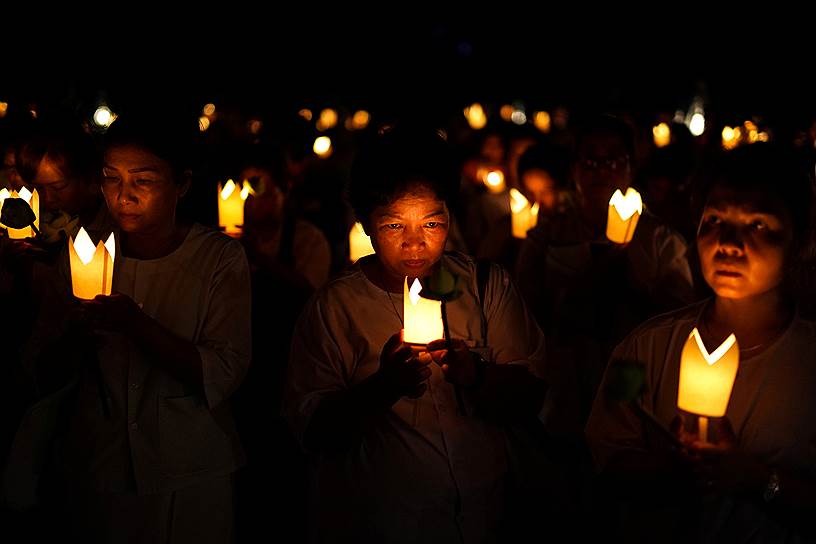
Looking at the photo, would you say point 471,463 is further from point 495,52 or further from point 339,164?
point 495,52

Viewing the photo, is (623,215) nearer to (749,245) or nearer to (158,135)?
(749,245)

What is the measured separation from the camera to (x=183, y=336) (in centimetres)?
310

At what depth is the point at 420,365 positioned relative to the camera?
253 centimetres

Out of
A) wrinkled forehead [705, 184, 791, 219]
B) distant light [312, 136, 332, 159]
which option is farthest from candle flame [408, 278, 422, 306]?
distant light [312, 136, 332, 159]

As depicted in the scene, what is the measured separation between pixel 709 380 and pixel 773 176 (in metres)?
0.64

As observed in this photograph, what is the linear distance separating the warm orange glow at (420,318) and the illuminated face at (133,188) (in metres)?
1.04

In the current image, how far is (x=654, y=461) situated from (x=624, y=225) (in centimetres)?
171

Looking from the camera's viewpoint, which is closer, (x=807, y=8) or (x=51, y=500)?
(x=51, y=500)

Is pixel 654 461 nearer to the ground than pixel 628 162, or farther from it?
nearer to the ground

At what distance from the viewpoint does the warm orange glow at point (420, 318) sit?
251 centimetres

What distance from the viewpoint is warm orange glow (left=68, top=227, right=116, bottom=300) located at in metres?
2.75

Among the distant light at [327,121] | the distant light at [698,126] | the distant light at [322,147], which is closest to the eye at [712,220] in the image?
the distant light at [322,147]

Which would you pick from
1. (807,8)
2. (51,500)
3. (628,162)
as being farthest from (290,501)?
(807,8)

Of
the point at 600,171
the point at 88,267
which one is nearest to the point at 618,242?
the point at 600,171
